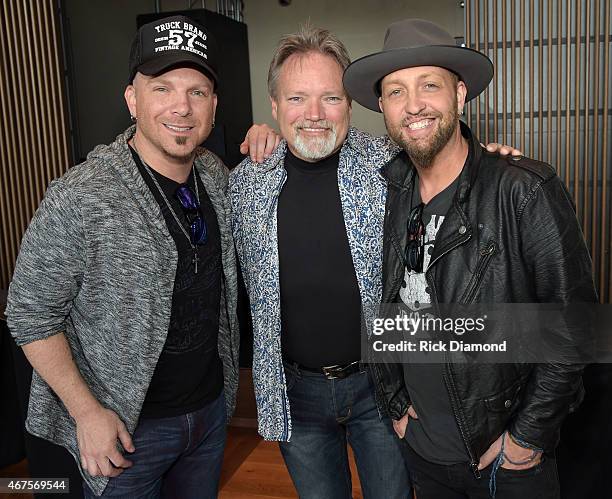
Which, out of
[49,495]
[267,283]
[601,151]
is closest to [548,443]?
[267,283]

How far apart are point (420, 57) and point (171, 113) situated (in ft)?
2.31

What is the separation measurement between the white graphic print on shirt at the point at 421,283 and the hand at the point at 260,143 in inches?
27.4

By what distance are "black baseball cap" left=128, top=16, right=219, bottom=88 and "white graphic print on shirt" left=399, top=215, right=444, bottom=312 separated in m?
0.79

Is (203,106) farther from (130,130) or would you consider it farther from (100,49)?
(100,49)

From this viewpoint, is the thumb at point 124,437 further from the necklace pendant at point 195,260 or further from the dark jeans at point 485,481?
the dark jeans at point 485,481

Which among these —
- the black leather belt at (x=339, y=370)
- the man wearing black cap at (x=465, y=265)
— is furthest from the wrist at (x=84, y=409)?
the man wearing black cap at (x=465, y=265)

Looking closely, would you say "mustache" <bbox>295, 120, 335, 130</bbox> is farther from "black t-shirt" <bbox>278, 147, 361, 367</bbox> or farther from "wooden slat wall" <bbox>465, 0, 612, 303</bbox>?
"wooden slat wall" <bbox>465, 0, 612, 303</bbox>

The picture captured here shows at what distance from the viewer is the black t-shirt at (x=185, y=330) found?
1697 mm

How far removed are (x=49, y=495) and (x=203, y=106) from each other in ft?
6.57

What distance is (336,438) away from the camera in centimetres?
200

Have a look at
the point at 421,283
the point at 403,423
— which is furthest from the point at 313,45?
the point at 403,423

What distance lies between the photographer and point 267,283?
1907 millimetres

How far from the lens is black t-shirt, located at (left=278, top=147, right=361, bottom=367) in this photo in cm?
189

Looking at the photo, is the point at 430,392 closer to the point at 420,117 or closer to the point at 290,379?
the point at 290,379
